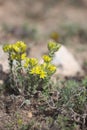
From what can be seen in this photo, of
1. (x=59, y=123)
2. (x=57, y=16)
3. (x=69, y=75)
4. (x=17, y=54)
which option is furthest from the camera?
(x=57, y=16)

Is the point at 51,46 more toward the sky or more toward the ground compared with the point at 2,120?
more toward the sky

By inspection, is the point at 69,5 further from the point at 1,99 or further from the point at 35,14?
the point at 1,99

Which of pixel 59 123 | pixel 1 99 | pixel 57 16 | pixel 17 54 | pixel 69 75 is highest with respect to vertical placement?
pixel 57 16

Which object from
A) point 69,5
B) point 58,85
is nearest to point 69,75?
point 58,85

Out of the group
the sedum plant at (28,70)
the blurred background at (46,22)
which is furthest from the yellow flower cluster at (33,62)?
the blurred background at (46,22)

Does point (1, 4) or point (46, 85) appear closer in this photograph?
point (46, 85)

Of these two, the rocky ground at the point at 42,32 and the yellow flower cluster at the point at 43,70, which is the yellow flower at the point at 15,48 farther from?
the rocky ground at the point at 42,32
